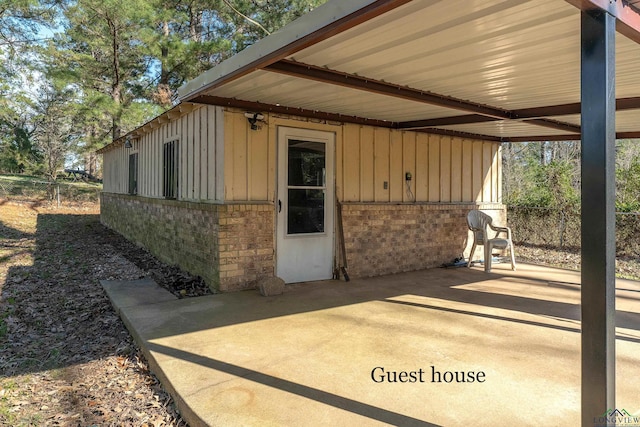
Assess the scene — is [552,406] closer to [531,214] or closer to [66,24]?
[531,214]

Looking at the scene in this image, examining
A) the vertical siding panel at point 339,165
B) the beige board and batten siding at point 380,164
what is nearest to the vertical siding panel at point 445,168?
the beige board and batten siding at point 380,164

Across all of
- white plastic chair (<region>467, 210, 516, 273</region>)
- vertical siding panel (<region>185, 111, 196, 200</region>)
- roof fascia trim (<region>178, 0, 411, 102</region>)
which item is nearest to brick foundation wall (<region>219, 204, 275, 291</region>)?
vertical siding panel (<region>185, 111, 196, 200</region>)

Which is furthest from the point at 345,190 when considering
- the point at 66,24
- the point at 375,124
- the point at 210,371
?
the point at 66,24

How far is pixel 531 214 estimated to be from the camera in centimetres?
1025

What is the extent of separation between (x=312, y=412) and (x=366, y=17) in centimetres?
230

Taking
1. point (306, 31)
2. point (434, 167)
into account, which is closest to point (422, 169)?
point (434, 167)

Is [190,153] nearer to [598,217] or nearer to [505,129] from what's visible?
[505,129]

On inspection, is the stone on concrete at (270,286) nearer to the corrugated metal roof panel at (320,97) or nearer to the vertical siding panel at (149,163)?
the corrugated metal roof panel at (320,97)

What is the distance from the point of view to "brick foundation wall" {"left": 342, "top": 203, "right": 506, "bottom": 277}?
6.13 m

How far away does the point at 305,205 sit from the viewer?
573 centimetres

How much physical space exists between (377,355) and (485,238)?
4352mm

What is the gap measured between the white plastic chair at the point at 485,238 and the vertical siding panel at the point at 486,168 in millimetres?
1101

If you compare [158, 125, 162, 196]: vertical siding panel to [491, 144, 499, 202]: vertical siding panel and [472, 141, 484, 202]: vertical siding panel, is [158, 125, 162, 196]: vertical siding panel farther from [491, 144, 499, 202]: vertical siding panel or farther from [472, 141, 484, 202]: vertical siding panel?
[491, 144, 499, 202]: vertical siding panel

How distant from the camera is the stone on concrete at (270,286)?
4.98m
